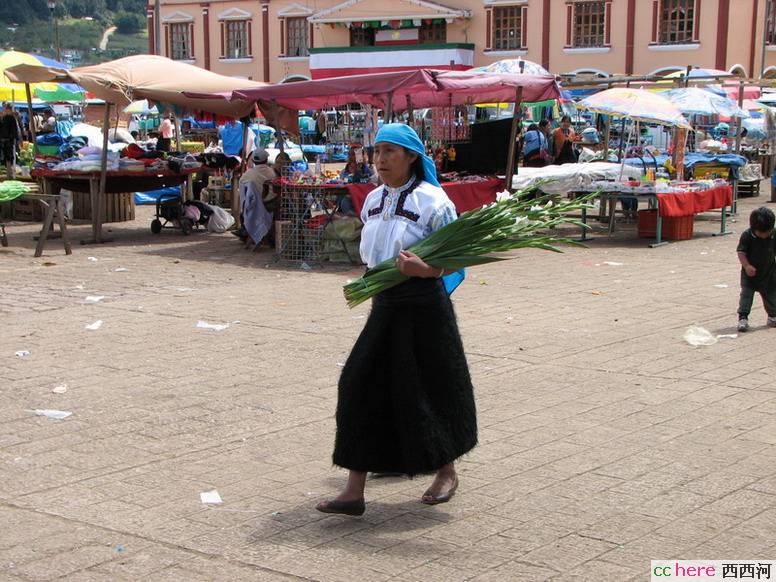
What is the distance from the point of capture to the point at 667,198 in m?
14.7

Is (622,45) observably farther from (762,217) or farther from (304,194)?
(762,217)

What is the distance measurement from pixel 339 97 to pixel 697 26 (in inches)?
1303

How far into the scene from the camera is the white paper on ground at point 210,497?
4867mm

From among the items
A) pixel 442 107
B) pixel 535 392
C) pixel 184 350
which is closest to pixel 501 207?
pixel 535 392

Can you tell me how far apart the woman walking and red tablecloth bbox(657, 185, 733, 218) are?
34.2ft

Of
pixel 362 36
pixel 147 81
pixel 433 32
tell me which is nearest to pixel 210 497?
pixel 147 81

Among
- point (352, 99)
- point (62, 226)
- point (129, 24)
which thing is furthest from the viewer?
point (129, 24)

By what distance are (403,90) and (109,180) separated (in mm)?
5393

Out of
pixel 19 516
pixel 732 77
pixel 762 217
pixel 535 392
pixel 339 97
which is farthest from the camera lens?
pixel 732 77

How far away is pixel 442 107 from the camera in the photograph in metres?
16.1

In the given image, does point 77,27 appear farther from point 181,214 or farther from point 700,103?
point 700,103

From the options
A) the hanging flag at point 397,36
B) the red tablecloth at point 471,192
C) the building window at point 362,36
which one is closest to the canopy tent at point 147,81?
the red tablecloth at point 471,192

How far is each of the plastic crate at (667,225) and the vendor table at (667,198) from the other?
115 mm

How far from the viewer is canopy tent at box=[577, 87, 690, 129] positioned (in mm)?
14953
